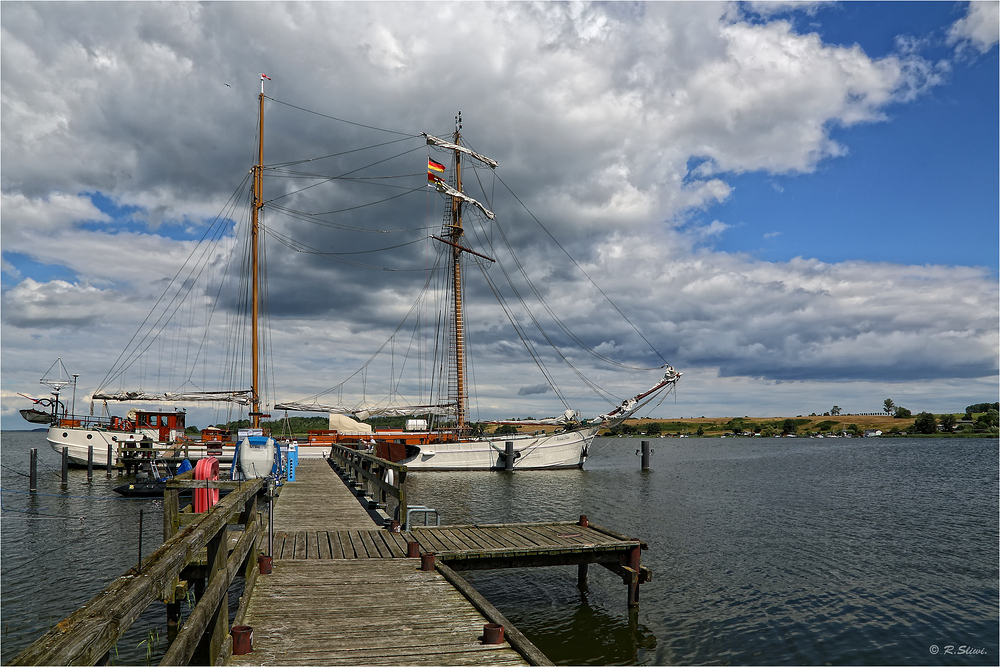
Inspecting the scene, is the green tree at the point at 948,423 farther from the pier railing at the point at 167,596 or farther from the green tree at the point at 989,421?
the pier railing at the point at 167,596

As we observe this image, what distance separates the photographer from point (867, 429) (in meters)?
182

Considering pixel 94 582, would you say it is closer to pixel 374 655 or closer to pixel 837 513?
pixel 374 655

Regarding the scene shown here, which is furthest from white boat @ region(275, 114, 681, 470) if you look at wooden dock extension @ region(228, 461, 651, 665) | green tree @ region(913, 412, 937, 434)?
green tree @ region(913, 412, 937, 434)

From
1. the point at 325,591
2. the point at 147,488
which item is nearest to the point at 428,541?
the point at 325,591

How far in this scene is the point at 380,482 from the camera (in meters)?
15.3

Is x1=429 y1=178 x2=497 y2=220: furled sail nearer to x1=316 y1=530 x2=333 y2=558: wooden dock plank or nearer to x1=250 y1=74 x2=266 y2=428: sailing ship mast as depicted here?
x1=250 y1=74 x2=266 y2=428: sailing ship mast

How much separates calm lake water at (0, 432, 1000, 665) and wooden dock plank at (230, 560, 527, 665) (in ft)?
12.8

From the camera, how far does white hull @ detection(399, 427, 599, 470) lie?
50.7 meters

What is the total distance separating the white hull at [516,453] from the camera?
5072 centimetres

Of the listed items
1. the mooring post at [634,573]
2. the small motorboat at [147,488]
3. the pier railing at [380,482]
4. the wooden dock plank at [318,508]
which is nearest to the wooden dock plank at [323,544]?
the wooden dock plank at [318,508]

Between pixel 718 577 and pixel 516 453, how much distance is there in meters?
36.7

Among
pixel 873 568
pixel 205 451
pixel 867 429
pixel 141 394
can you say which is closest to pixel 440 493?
pixel 205 451

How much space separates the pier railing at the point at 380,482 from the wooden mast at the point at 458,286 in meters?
27.4

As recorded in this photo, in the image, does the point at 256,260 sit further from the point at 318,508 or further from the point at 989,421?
the point at 989,421
